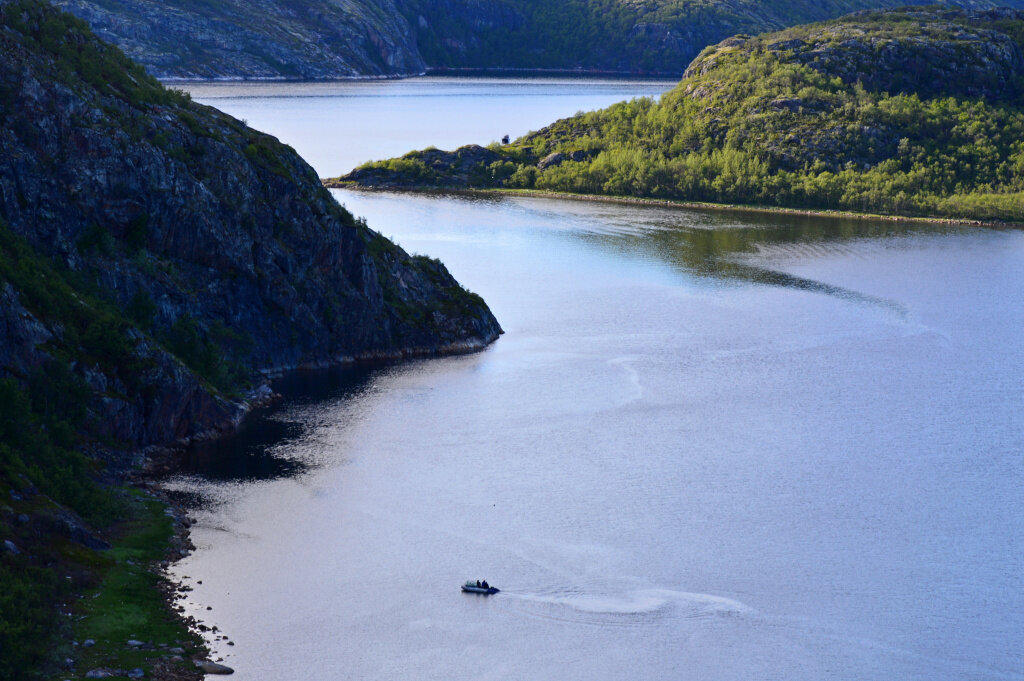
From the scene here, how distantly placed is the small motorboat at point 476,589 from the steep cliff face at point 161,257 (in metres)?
30.0

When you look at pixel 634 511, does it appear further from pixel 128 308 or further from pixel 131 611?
pixel 128 308

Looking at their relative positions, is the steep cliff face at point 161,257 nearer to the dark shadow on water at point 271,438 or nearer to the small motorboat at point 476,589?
the dark shadow on water at point 271,438

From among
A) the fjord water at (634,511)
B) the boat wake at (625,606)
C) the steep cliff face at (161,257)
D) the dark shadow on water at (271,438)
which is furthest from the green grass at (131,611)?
the boat wake at (625,606)

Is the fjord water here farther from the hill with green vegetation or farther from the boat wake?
the hill with green vegetation

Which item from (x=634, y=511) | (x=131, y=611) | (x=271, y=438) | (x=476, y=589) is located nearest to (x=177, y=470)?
(x=271, y=438)

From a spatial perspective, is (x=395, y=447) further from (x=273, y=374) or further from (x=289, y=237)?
(x=289, y=237)

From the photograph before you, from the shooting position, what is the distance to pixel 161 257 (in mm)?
111188

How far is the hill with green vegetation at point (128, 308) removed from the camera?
232 ft

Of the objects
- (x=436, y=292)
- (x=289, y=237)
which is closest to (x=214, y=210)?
(x=289, y=237)

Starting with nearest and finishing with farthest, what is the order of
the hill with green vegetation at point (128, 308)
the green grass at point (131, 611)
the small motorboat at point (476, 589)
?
the green grass at point (131, 611) → the hill with green vegetation at point (128, 308) → the small motorboat at point (476, 589)

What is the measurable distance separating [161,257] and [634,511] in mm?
47734

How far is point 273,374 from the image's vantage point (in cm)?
11550

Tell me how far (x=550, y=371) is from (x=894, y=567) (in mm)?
47273

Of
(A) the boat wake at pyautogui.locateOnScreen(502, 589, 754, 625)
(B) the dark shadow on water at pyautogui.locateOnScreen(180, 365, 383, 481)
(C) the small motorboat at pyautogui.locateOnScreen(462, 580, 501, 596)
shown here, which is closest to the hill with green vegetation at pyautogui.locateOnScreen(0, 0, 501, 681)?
(B) the dark shadow on water at pyautogui.locateOnScreen(180, 365, 383, 481)
